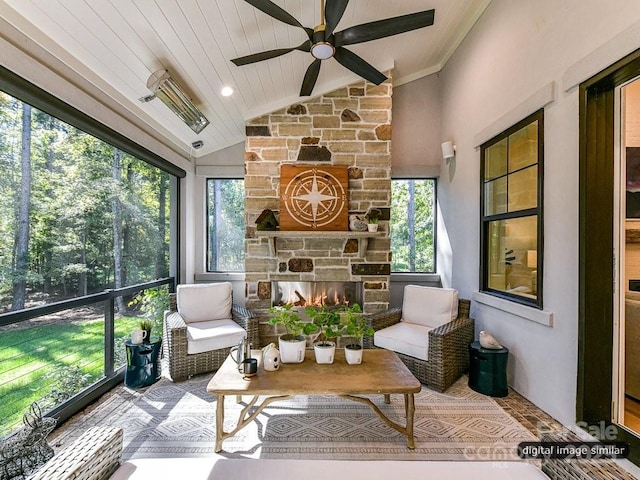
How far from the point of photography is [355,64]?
2670mm

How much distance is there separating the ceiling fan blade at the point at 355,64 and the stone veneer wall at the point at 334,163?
129 centimetres

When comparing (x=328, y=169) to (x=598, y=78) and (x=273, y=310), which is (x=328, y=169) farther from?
(x=598, y=78)

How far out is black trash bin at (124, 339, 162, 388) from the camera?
304 centimetres

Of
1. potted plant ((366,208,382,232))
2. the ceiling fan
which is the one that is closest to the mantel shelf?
potted plant ((366,208,382,232))

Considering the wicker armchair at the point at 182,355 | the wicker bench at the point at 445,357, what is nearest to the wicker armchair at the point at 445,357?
the wicker bench at the point at 445,357

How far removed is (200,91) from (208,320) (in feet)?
8.00

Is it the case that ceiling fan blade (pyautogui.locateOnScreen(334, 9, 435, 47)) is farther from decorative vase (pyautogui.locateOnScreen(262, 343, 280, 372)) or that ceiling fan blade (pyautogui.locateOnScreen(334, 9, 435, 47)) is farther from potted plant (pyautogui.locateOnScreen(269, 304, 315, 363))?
decorative vase (pyautogui.locateOnScreen(262, 343, 280, 372))

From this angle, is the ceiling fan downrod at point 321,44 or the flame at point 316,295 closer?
the ceiling fan downrod at point 321,44

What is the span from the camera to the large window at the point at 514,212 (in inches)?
109

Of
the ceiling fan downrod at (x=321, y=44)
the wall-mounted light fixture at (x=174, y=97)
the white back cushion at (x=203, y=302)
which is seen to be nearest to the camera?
the ceiling fan downrod at (x=321, y=44)

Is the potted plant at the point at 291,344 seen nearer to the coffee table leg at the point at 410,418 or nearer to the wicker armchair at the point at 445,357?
the coffee table leg at the point at 410,418

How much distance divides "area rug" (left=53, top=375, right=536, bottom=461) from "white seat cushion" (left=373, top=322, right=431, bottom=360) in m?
0.36

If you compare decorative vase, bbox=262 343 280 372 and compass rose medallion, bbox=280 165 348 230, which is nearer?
decorative vase, bbox=262 343 280 372

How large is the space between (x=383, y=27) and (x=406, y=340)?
2.62 meters
